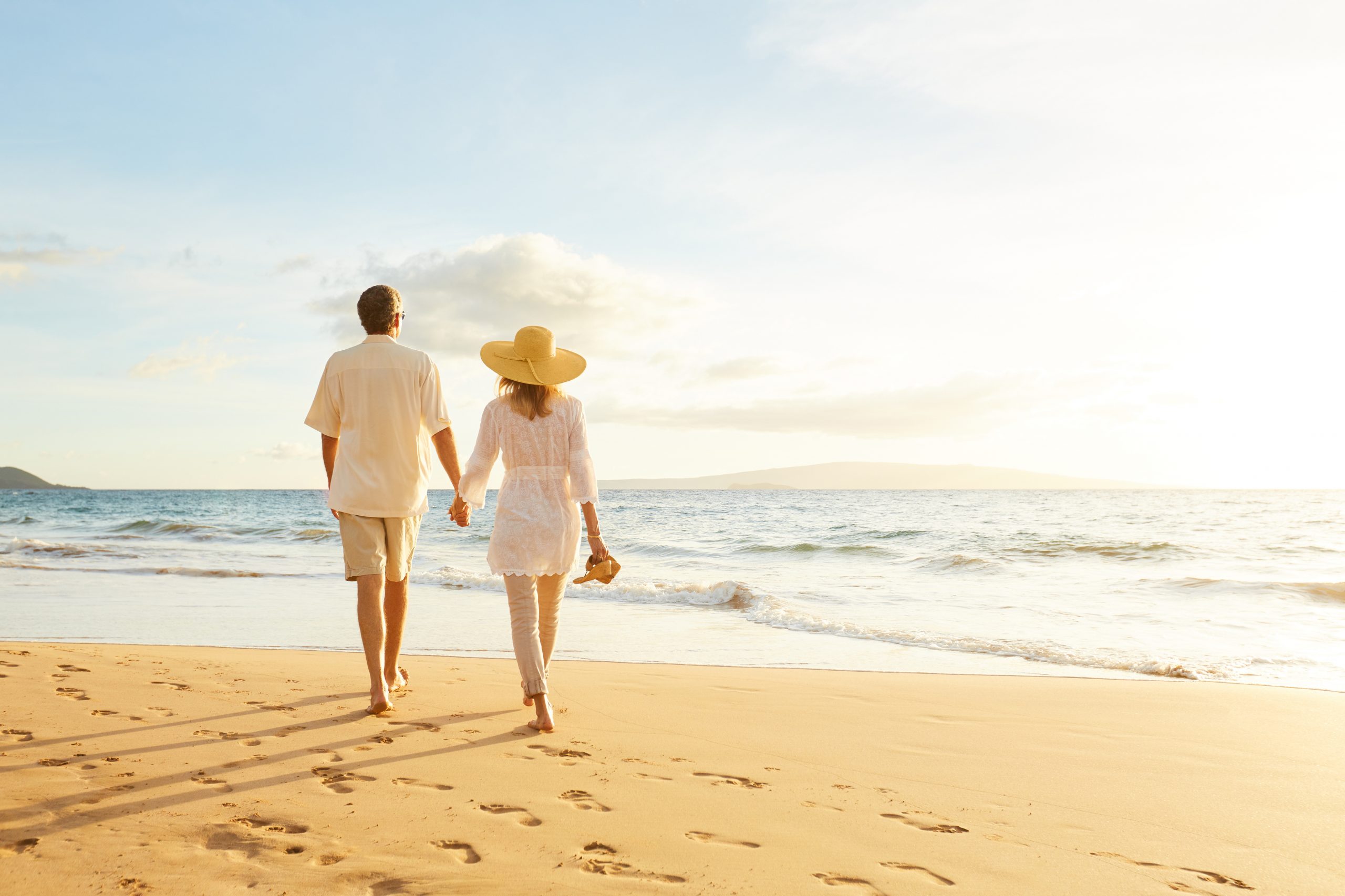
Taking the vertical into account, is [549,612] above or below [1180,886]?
above

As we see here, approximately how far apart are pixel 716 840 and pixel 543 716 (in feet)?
4.83

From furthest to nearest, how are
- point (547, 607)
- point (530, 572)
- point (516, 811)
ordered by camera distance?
point (547, 607)
point (530, 572)
point (516, 811)

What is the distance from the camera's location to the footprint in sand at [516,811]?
2713 millimetres

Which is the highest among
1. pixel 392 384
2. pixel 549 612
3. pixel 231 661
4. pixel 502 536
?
pixel 392 384

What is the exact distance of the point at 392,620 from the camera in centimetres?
421

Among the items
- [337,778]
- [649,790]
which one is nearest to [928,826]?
[649,790]

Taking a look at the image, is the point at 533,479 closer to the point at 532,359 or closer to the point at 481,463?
the point at 481,463

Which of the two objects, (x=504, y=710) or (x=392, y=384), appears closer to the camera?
(x=392, y=384)

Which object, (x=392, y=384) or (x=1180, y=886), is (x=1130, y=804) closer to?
(x=1180, y=886)

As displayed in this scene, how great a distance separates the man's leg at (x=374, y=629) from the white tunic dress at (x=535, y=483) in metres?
0.57

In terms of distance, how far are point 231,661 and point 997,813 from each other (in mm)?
4927

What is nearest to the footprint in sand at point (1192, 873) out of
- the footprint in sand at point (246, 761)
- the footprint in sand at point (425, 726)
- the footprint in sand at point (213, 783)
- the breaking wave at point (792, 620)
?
the footprint in sand at point (425, 726)

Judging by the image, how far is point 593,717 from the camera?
167 inches

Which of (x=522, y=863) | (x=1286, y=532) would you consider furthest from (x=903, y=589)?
(x=1286, y=532)
